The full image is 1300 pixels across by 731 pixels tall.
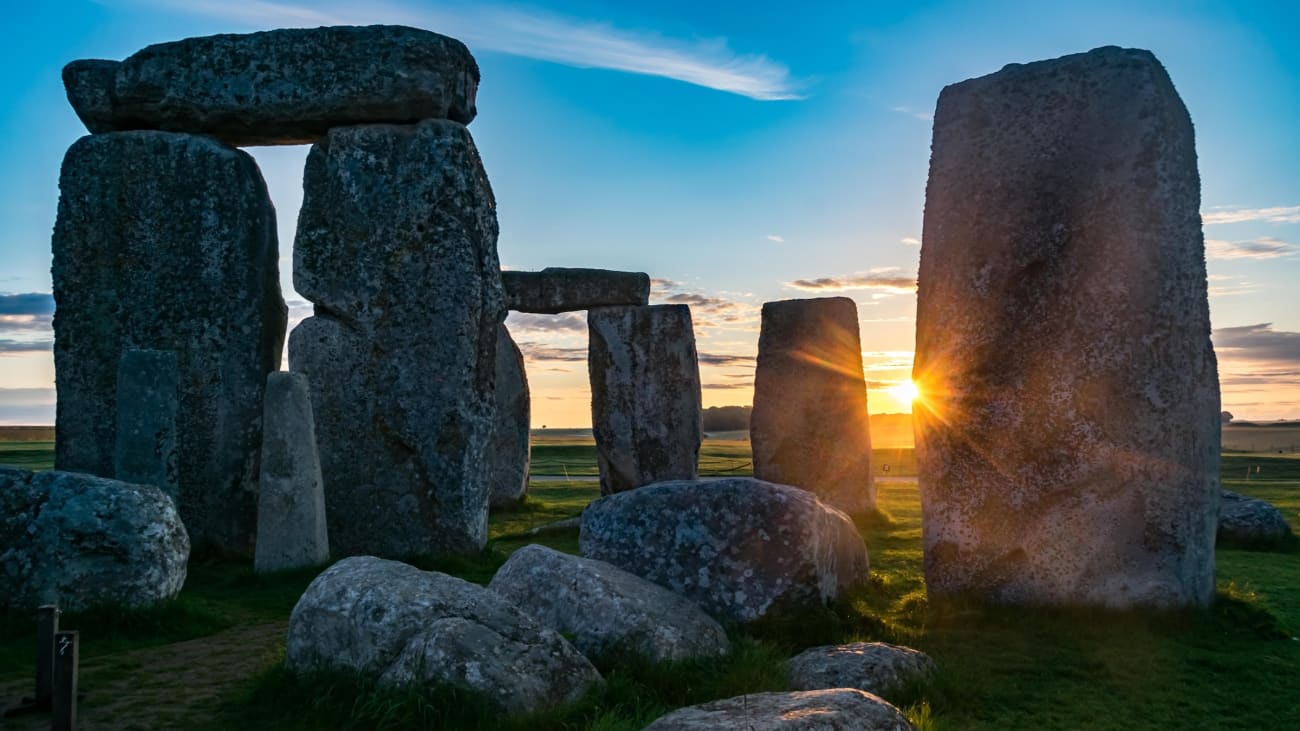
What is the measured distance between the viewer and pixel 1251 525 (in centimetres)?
1154

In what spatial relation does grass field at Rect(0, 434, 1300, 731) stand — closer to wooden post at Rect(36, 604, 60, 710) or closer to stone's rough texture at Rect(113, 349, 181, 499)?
wooden post at Rect(36, 604, 60, 710)

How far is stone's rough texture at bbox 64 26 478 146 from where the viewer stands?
1070 centimetres

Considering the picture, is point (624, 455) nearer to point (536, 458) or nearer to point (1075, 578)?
point (1075, 578)

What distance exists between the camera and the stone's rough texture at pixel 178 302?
1110 cm

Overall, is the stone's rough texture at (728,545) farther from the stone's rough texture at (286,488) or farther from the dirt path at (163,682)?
the stone's rough texture at (286,488)

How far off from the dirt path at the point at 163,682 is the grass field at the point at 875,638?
17 millimetres

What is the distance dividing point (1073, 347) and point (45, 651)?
6605 mm

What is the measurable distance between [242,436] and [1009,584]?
309 inches

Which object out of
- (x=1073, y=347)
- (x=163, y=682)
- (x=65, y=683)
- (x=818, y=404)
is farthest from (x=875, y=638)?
(x=818, y=404)

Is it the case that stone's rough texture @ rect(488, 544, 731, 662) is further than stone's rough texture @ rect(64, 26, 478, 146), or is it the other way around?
stone's rough texture @ rect(64, 26, 478, 146)

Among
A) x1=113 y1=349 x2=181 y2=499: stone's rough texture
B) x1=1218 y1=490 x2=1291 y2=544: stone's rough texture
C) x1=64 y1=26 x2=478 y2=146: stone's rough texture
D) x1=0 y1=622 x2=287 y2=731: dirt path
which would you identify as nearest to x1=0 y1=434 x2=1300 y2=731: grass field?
x1=0 y1=622 x2=287 y2=731: dirt path

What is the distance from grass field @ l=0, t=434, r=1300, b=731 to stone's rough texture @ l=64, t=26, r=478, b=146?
4.74 meters

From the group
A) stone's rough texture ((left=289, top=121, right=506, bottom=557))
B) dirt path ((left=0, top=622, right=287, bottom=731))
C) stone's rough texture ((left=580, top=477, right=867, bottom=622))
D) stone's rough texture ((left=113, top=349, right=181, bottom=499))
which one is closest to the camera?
dirt path ((left=0, top=622, right=287, bottom=731))

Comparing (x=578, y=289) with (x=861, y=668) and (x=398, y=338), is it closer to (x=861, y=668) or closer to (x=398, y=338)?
(x=398, y=338)
